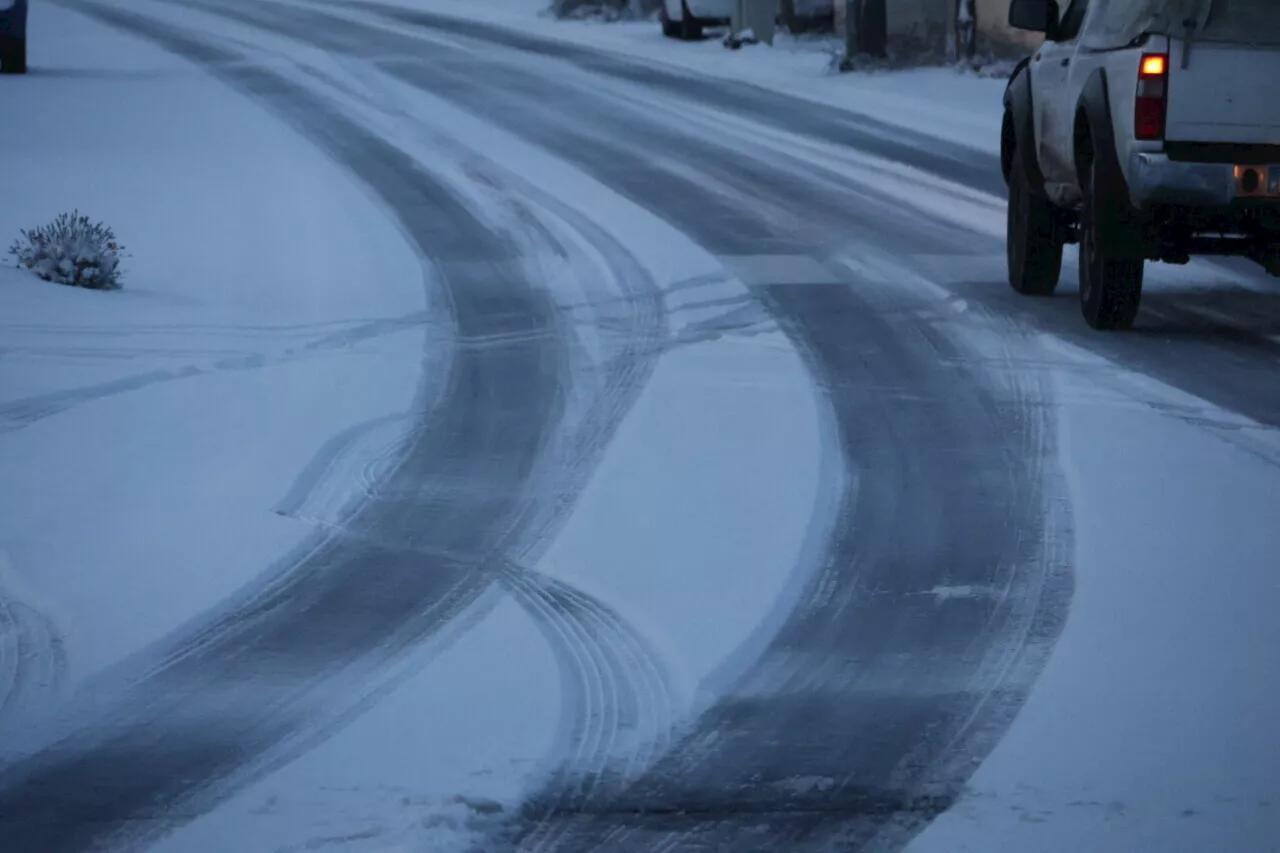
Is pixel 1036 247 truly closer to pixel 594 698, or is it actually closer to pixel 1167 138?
pixel 1167 138

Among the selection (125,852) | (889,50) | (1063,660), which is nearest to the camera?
(125,852)

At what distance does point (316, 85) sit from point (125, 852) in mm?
21672

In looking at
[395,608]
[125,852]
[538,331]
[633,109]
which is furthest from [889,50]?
[125,852]

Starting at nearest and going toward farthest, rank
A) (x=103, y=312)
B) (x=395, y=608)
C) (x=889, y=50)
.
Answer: (x=395, y=608) < (x=103, y=312) < (x=889, y=50)

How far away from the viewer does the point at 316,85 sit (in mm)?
25219

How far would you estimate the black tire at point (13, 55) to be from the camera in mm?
26391

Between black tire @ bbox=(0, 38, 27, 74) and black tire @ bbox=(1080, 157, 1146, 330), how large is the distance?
1926 cm

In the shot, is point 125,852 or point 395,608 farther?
point 395,608

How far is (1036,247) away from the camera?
39.0ft

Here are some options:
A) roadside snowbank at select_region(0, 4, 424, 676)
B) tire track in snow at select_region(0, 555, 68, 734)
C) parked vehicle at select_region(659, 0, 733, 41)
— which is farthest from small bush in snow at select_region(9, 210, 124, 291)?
parked vehicle at select_region(659, 0, 733, 41)

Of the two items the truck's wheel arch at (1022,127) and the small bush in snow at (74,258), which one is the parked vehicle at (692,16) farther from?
the small bush in snow at (74,258)

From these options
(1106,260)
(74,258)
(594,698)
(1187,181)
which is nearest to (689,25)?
(74,258)

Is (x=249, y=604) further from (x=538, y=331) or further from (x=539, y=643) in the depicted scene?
(x=538, y=331)

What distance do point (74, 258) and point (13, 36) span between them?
16.4 meters
